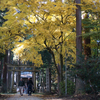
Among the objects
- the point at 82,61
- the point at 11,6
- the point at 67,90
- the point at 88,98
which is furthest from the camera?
the point at 67,90

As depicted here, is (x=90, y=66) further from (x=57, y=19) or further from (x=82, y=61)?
(x=57, y=19)

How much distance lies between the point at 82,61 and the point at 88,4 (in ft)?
17.2

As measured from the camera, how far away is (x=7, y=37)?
37.4ft

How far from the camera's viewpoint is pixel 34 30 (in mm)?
10992

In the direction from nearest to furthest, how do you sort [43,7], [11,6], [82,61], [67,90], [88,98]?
[82,61] → [88,98] → [43,7] → [11,6] → [67,90]

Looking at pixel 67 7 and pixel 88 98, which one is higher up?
pixel 67 7

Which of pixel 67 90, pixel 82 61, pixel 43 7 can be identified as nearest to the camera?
pixel 82 61

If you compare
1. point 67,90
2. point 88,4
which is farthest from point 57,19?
point 67,90

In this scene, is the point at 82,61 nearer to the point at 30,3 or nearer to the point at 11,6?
the point at 30,3

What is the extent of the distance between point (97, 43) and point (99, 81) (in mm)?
5050

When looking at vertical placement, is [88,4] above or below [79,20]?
above

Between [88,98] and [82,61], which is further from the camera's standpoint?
[88,98]

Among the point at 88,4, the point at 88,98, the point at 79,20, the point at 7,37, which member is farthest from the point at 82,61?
the point at 7,37

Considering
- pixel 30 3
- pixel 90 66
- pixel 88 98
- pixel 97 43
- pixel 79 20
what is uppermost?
Result: pixel 30 3
